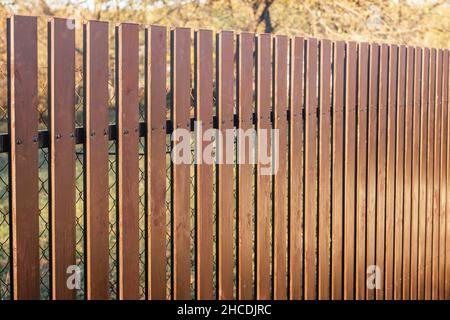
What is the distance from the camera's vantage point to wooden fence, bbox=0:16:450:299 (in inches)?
106

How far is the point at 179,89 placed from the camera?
3230mm

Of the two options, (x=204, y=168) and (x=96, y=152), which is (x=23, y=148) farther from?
(x=204, y=168)

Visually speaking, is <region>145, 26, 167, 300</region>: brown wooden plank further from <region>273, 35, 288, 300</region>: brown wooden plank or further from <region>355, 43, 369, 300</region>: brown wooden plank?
<region>355, 43, 369, 300</region>: brown wooden plank

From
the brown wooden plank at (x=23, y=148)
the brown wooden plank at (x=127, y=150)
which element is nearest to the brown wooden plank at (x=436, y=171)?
the brown wooden plank at (x=127, y=150)

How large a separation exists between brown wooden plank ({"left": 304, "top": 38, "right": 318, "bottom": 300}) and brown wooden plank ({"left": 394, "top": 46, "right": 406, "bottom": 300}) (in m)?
1.05

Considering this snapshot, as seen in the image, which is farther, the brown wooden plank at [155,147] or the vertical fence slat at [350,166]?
the vertical fence slat at [350,166]

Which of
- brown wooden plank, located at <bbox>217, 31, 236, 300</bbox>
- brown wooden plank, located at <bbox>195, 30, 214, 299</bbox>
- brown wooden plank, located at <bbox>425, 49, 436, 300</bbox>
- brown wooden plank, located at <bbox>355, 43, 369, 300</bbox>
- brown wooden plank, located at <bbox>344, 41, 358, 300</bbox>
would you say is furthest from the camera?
brown wooden plank, located at <bbox>425, 49, 436, 300</bbox>

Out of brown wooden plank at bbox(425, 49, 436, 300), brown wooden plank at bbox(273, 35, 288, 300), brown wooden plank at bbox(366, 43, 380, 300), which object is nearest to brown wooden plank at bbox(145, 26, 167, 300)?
brown wooden plank at bbox(273, 35, 288, 300)

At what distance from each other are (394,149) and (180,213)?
7.16 feet

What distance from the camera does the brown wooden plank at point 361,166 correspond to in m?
4.53

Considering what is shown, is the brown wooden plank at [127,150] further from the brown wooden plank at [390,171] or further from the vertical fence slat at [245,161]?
the brown wooden plank at [390,171]

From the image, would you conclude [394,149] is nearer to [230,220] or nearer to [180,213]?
[230,220]

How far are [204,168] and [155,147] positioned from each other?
0.39 meters

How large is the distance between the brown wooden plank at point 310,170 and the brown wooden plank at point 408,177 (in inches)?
46.8
